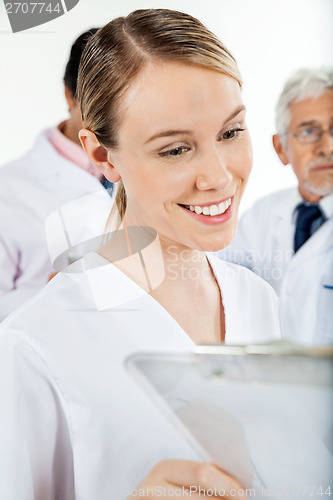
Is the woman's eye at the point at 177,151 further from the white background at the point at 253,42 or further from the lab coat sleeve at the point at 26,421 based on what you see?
the lab coat sleeve at the point at 26,421

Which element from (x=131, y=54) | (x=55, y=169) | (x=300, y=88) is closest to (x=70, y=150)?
(x=55, y=169)

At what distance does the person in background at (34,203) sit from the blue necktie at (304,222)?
21cm

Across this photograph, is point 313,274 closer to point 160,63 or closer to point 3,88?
point 160,63

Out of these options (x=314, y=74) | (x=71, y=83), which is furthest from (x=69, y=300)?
(x=314, y=74)

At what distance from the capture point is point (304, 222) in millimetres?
607

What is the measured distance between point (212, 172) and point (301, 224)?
0.12 metres

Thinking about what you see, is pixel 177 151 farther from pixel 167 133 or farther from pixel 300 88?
pixel 300 88

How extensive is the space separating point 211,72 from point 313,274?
9.5 inches

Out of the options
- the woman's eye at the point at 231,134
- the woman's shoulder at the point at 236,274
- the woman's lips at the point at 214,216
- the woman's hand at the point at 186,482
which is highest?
the woman's eye at the point at 231,134

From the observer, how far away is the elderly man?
0.58m

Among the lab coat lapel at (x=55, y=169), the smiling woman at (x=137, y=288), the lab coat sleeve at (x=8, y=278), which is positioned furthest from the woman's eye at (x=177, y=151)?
the lab coat sleeve at (x=8, y=278)

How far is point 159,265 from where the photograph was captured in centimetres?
61

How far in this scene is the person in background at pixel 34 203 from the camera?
25.0 inches

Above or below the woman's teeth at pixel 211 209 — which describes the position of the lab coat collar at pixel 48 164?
above
